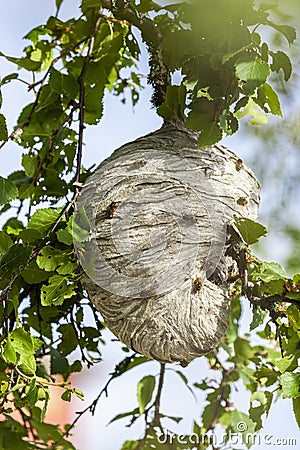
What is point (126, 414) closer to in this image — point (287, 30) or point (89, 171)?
point (89, 171)

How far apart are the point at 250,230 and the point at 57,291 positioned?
0.27 m

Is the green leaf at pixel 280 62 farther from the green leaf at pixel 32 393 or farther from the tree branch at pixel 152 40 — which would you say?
the green leaf at pixel 32 393

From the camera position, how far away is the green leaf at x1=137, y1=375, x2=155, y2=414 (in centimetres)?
140

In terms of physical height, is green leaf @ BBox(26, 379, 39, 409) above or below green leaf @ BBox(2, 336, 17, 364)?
below

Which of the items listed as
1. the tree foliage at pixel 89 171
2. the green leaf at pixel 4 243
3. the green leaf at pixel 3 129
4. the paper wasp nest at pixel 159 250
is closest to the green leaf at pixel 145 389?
the tree foliage at pixel 89 171

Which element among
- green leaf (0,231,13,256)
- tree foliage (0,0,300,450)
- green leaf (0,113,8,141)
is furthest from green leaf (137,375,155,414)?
green leaf (0,113,8,141)

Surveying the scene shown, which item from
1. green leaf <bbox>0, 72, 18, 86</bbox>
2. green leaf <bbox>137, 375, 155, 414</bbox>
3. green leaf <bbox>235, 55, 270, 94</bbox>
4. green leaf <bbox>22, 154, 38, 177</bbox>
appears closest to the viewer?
green leaf <bbox>235, 55, 270, 94</bbox>

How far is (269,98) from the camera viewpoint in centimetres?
104

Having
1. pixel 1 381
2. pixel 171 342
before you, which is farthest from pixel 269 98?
pixel 1 381

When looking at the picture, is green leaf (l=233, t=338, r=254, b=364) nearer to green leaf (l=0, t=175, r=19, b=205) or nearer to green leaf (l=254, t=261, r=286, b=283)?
green leaf (l=254, t=261, r=286, b=283)

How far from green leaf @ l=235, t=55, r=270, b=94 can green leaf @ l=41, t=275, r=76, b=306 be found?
34 cm

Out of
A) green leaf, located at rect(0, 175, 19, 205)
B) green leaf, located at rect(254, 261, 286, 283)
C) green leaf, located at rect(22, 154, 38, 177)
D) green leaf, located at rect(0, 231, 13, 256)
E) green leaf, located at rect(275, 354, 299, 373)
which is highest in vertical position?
green leaf, located at rect(22, 154, 38, 177)

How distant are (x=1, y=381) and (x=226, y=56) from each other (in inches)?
20.2

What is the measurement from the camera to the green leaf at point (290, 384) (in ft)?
3.18
